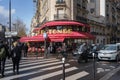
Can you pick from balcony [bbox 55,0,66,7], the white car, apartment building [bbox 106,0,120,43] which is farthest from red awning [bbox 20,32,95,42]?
apartment building [bbox 106,0,120,43]

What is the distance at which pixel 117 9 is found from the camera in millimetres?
90312

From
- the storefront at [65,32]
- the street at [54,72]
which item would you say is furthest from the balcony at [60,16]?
the street at [54,72]

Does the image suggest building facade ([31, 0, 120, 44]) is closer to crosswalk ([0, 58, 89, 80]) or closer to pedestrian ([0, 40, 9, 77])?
crosswalk ([0, 58, 89, 80])

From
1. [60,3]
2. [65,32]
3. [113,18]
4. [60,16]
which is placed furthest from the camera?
[113,18]

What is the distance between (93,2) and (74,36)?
30924 millimetres

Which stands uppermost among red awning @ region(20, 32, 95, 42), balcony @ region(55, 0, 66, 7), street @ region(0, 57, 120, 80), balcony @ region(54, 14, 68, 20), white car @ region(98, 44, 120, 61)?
balcony @ region(55, 0, 66, 7)

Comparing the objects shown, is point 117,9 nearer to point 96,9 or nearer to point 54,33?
point 96,9

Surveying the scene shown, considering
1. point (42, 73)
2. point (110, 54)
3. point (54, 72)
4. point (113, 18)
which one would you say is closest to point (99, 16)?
point (113, 18)

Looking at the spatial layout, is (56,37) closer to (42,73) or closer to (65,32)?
(65,32)

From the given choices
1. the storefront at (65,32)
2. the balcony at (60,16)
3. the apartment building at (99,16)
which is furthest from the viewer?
the apartment building at (99,16)

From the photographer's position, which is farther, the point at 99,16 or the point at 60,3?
the point at 99,16

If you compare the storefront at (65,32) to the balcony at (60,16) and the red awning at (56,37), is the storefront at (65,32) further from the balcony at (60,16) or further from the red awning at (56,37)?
the balcony at (60,16)

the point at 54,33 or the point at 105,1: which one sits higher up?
the point at 105,1

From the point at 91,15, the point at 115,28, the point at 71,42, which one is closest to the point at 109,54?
the point at 71,42
